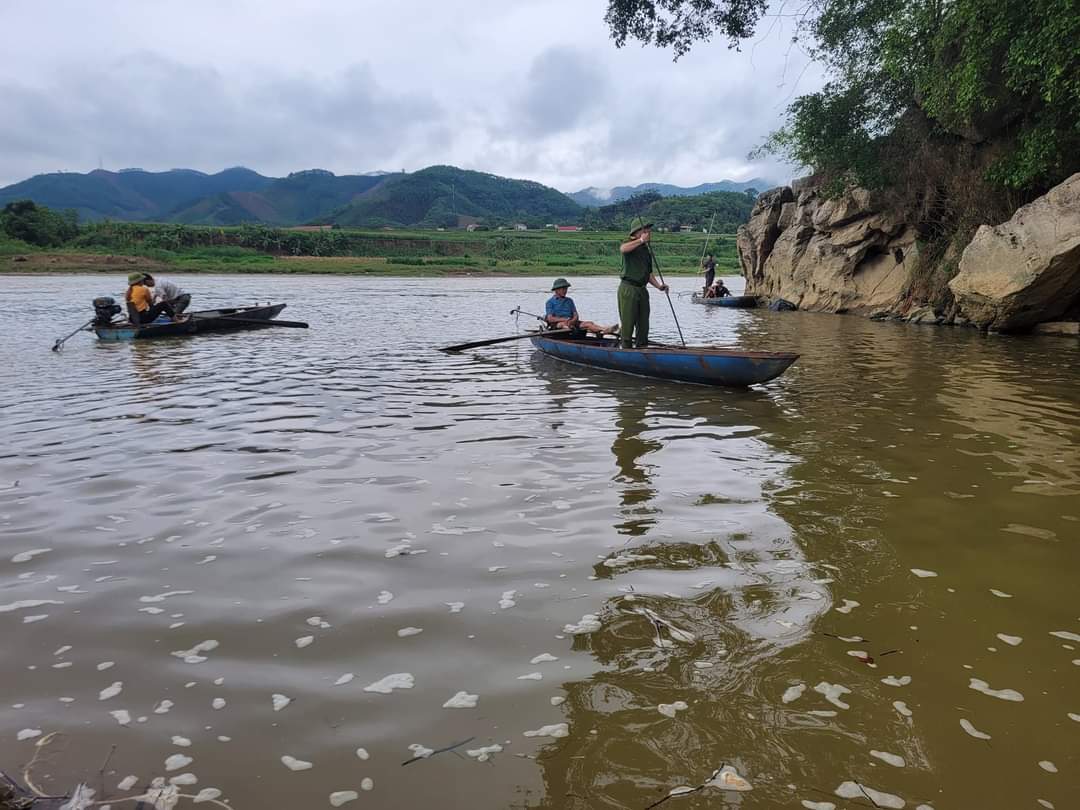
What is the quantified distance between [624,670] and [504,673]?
0.56 meters

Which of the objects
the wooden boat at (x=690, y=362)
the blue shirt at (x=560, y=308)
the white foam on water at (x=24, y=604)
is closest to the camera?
the white foam on water at (x=24, y=604)

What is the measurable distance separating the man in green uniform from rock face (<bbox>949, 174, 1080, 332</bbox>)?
29.7ft

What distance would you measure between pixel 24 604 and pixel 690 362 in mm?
8381

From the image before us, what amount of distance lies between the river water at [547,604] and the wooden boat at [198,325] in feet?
28.7

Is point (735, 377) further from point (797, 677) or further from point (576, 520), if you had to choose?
point (797, 677)

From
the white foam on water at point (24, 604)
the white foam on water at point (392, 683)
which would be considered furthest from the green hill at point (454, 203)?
the white foam on water at point (392, 683)

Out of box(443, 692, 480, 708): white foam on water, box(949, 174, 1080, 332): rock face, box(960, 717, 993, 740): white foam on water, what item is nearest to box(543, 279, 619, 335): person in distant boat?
box(949, 174, 1080, 332): rock face

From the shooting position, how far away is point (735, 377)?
9922 mm

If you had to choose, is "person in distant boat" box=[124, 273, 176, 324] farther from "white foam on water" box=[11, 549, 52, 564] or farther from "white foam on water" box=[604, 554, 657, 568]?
"white foam on water" box=[604, 554, 657, 568]

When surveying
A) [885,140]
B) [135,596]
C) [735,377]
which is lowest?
[135,596]

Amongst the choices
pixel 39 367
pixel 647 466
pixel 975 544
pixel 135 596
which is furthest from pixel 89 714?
pixel 39 367

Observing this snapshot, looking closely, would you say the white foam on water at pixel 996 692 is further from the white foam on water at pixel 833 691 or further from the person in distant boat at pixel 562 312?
the person in distant boat at pixel 562 312

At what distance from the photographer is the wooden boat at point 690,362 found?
31.1ft

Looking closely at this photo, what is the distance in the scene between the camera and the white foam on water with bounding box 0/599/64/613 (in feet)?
12.6
